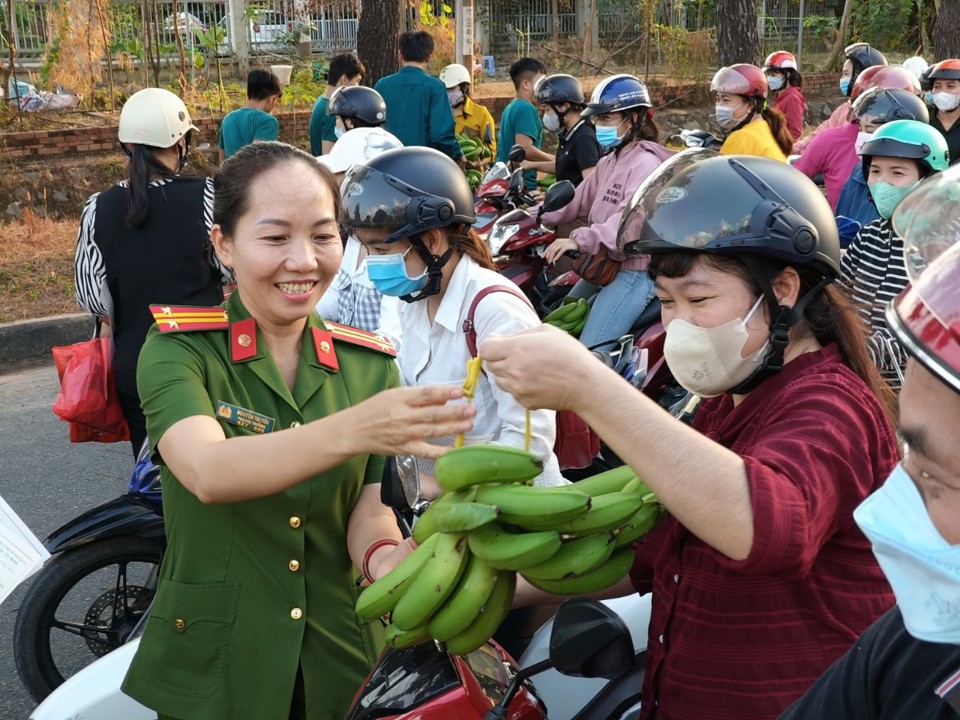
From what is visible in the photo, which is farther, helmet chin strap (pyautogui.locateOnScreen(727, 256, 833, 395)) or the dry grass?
the dry grass

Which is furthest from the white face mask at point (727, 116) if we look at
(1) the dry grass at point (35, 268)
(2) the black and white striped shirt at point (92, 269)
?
(1) the dry grass at point (35, 268)

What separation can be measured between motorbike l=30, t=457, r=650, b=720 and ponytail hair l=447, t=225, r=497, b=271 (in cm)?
126

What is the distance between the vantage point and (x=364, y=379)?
8.78 feet

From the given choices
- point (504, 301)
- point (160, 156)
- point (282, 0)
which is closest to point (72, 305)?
point (160, 156)

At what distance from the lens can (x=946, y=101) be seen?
9297 millimetres

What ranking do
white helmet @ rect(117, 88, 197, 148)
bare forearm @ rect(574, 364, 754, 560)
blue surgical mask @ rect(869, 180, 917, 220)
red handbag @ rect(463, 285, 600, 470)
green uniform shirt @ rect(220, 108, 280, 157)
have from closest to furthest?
bare forearm @ rect(574, 364, 754, 560) < red handbag @ rect(463, 285, 600, 470) < white helmet @ rect(117, 88, 197, 148) < blue surgical mask @ rect(869, 180, 917, 220) < green uniform shirt @ rect(220, 108, 280, 157)

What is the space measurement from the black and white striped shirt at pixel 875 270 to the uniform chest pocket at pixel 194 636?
113 inches

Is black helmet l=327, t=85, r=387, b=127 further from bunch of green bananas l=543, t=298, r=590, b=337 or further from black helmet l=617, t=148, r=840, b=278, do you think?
black helmet l=617, t=148, r=840, b=278

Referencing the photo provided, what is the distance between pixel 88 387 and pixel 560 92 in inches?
204

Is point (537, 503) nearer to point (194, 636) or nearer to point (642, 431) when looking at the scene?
point (642, 431)

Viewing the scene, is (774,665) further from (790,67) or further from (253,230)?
(790,67)

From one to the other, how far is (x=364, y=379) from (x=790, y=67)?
11112 mm

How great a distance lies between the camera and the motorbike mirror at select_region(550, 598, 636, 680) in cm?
207

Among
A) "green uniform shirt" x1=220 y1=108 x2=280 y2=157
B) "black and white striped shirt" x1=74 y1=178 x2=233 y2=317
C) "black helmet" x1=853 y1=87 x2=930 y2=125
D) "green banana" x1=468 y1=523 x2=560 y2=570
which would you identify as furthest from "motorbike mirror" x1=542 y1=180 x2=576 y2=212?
"green banana" x1=468 y1=523 x2=560 y2=570
